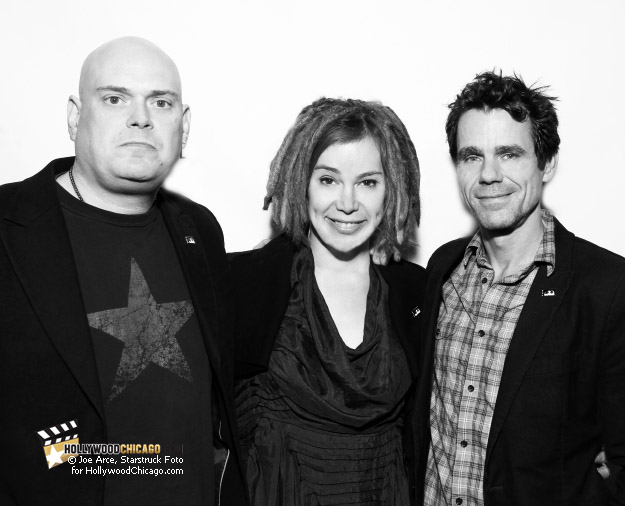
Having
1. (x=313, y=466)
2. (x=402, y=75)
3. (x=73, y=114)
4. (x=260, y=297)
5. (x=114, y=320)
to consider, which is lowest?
(x=313, y=466)

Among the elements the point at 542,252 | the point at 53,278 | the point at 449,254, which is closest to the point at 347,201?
the point at 449,254

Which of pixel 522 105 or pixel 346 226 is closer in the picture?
pixel 522 105

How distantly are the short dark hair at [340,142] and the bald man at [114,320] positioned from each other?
18.5 inches

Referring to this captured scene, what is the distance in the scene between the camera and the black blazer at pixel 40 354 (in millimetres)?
1955

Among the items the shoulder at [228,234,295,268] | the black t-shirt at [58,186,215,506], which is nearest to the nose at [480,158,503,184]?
the shoulder at [228,234,295,268]

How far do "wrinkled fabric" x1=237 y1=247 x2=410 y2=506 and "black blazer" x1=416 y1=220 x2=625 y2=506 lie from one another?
0.44m

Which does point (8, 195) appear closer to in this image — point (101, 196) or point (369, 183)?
point (101, 196)

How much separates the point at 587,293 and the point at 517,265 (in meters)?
0.30

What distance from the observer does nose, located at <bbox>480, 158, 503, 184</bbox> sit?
245cm

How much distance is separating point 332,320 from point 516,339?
2.29ft

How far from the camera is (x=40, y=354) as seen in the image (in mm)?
1966

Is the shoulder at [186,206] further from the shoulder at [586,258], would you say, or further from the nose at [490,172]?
the shoulder at [586,258]

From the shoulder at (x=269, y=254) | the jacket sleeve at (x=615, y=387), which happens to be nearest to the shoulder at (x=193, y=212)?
the shoulder at (x=269, y=254)

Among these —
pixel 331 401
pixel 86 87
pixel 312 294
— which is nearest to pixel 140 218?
pixel 86 87
